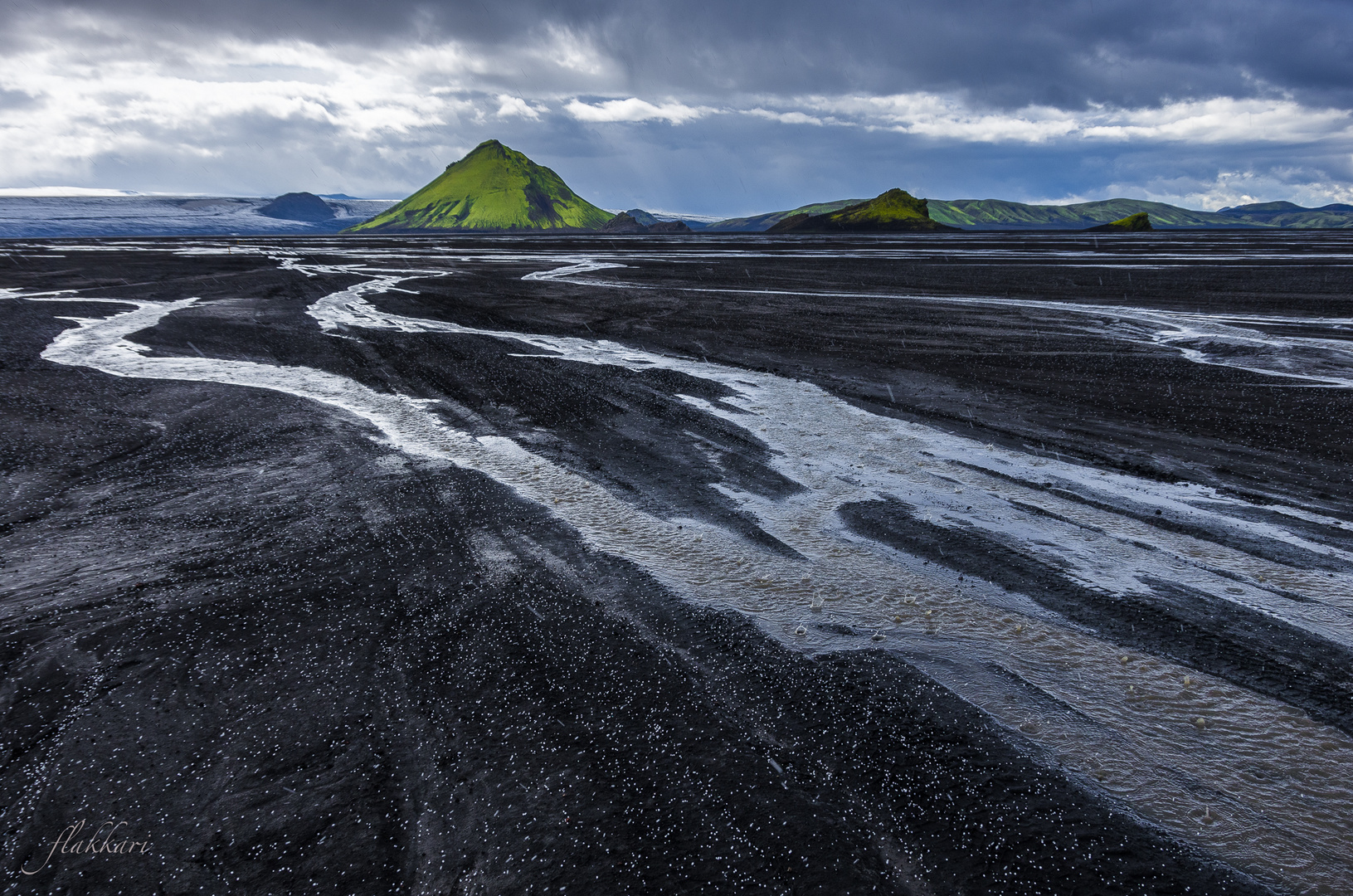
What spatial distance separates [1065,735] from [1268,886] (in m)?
0.77

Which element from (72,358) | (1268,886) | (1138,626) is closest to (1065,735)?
(1268,886)

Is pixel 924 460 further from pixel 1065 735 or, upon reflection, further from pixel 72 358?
pixel 72 358

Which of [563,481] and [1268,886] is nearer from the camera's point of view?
[1268,886]

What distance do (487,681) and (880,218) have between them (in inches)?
5945

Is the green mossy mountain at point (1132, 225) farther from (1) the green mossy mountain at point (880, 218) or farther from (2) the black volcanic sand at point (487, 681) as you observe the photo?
(2) the black volcanic sand at point (487, 681)

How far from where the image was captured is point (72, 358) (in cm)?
1070
